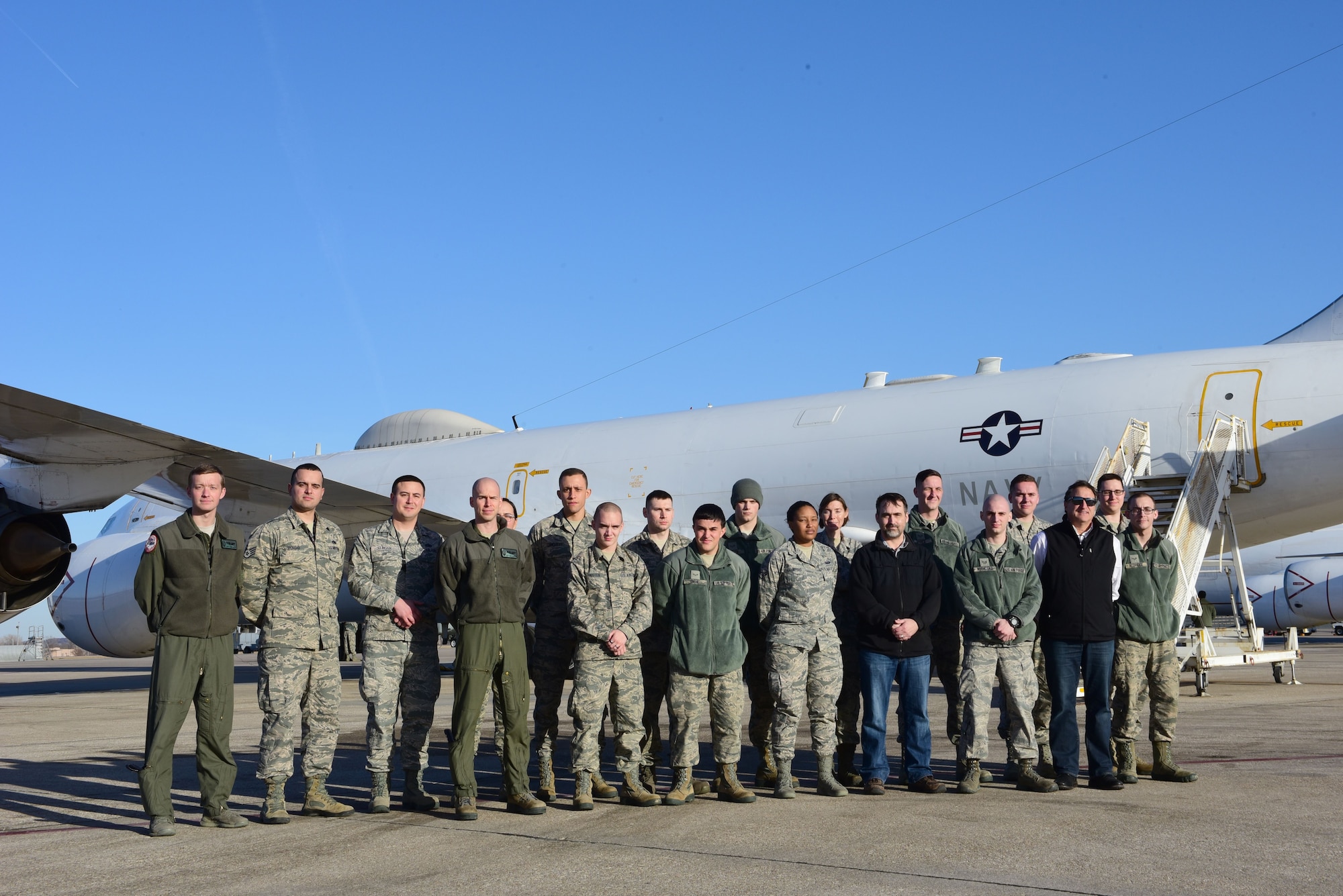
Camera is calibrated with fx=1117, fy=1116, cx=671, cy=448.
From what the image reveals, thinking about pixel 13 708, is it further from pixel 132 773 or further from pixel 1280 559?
pixel 1280 559

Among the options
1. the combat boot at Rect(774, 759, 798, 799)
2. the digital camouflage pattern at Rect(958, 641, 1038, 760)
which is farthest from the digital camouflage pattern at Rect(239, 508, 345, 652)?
the digital camouflage pattern at Rect(958, 641, 1038, 760)

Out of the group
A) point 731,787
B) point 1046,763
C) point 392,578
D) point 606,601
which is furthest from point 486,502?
point 1046,763

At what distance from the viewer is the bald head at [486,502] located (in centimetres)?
652

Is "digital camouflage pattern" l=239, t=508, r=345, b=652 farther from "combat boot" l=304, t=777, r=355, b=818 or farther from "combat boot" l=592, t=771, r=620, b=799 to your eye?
"combat boot" l=592, t=771, r=620, b=799

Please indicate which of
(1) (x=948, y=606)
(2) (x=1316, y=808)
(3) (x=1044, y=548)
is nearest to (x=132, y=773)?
(1) (x=948, y=606)

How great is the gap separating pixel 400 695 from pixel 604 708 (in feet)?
4.04

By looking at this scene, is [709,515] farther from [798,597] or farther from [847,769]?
[847,769]

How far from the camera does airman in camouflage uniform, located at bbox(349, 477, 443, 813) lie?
6.43 m

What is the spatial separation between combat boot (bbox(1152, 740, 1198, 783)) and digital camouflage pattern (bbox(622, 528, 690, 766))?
311 centimetres

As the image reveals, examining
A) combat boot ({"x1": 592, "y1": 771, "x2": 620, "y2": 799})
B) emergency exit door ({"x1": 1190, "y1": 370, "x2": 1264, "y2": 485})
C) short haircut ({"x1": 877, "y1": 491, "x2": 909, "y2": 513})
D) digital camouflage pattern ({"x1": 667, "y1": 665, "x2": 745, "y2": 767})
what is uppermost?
emergency exit door ({"x1": 1190, "y1": 370, "x2": 1264, "y2": 485})

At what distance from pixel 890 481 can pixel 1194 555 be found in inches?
138

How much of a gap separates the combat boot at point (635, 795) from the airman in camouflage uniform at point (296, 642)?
5.12ft

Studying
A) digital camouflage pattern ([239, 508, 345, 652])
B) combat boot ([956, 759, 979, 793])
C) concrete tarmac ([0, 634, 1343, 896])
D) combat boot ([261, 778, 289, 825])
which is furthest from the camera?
combat boot ([956, 759, 979, 793])

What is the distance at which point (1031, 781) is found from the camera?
675 cm
